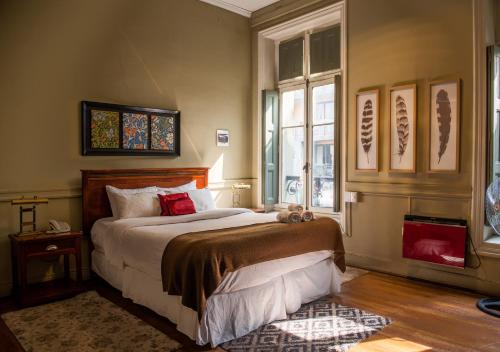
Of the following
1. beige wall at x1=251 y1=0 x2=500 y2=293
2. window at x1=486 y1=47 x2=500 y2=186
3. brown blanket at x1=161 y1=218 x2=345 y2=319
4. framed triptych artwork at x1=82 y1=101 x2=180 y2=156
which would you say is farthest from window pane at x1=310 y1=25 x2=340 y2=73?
brown blanket at x1=161 y1=218 x2=345 y2=319

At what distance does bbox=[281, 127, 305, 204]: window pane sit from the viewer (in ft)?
18.0

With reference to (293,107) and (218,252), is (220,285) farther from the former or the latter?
(293,107)

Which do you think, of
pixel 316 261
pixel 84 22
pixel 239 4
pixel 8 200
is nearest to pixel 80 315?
pixel 8 200

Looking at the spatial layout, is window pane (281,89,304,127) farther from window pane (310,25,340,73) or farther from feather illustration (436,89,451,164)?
feather illustration (436,89,451,164)

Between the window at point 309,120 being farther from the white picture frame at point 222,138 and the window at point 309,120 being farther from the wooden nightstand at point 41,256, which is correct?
the wooden nightstand at point 41,256

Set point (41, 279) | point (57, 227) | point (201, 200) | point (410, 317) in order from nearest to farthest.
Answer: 1. point (410, 317)
2. point (57, 227)
3. point (41, 279)
4. point (201, 200)

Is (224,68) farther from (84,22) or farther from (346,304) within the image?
(346,304)

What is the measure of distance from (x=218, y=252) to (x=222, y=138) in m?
3.01

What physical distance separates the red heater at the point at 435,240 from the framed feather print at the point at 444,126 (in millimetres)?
533

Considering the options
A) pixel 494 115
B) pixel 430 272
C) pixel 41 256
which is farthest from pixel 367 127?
pixel 41 256

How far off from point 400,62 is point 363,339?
2929mm

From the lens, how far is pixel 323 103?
5176 mm

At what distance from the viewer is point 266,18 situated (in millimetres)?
5566

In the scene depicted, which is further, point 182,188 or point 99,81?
point 182,188
